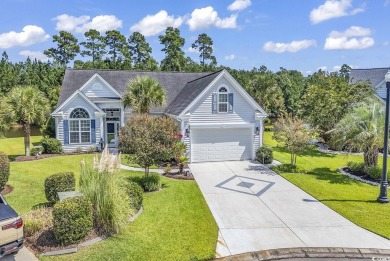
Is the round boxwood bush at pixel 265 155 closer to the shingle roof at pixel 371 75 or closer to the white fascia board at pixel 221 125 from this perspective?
the white fascia board at pixel 221 125

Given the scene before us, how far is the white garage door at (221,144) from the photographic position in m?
21.3

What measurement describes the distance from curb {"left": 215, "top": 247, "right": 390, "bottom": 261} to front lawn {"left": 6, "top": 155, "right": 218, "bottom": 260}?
137cm

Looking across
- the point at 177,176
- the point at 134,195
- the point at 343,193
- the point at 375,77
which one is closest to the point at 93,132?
the point at 177,176

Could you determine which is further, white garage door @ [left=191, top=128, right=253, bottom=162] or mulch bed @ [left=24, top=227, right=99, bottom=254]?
white garage door @ [left=191, top=128, right=253, bottom=162]

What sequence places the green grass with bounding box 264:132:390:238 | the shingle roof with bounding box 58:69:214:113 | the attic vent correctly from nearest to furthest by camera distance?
the green grass with bounding box 264:132:390:238 < the attic vent < the shingle roof with bounding box 58:69:214:113

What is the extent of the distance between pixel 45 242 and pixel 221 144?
568 inches

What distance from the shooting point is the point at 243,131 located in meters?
22.0

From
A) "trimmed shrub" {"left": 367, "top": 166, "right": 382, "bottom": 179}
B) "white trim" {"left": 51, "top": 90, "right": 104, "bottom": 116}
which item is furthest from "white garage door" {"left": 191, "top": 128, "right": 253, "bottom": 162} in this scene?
"white trim" {"left": 51, "top": 90, "right": 104, "bottom": 116}

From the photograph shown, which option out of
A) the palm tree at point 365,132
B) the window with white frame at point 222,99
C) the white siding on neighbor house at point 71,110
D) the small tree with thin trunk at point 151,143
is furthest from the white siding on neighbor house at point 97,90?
the palm tree at point 365,132

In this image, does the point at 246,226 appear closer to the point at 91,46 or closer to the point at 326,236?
the point at 326,236

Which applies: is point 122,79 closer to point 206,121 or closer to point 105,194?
point 206,121

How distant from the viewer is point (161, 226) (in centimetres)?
1027

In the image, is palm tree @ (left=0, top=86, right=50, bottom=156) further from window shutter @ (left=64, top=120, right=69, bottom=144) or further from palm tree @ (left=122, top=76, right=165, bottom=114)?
palm tree @ (left=122, top=76, right=165, bottom=114)

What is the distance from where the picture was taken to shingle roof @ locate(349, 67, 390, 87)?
3674 centimetres
